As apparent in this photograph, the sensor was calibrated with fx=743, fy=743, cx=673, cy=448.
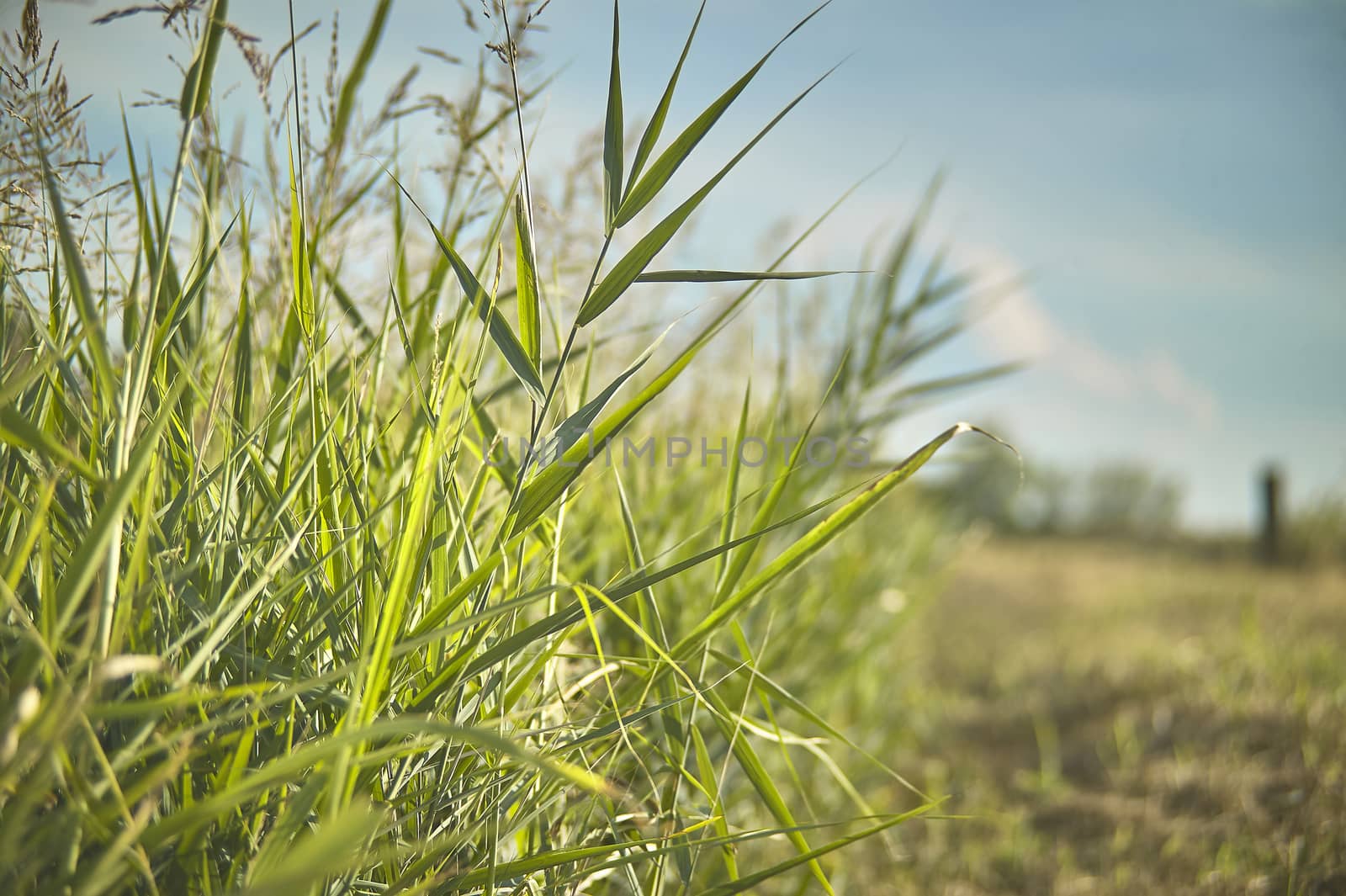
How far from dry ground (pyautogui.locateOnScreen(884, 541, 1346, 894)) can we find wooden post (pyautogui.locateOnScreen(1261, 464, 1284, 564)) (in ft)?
7.77

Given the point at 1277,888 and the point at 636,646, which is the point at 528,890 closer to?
the point at 636,646

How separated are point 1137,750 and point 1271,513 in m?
5.11

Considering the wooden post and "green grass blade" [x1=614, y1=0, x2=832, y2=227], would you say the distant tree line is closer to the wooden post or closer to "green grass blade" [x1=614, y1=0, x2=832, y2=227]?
the wooden post

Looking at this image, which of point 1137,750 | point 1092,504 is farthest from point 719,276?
point 1092,504

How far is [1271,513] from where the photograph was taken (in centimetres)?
561

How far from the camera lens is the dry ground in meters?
1.27

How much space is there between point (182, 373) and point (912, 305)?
1.03m

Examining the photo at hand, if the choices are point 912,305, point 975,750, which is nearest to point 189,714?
point 912,305

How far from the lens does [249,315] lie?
552 millimetres

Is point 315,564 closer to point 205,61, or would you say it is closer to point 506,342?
point 506,342

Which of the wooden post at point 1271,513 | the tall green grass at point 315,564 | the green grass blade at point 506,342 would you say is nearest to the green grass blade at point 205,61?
the tall green grass at point 315,564

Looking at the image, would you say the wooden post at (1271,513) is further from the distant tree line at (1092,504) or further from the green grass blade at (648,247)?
the green grass blade at (648,247)

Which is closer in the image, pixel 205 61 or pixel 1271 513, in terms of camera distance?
pixel 205 61

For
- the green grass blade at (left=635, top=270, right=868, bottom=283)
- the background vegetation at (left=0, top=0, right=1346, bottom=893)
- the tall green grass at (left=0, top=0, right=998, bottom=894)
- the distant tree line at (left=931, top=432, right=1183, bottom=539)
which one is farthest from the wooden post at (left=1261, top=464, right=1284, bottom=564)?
the green grass blade at (left=635, top=270, right=868, bottom=283)
